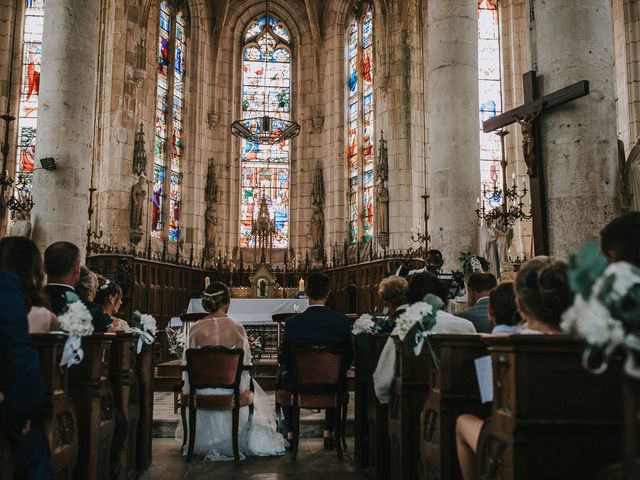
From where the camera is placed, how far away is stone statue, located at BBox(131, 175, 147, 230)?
1694 centimetres

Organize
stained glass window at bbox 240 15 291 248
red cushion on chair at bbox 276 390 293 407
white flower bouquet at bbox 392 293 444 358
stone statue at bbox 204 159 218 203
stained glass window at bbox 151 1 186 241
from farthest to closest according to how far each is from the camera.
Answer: stained glass window at bbox 240 15 291 248, stone statue at bbox 204 159 218 203, stained glass window at bbox 151 1 186 241, red cushion on chair at bbox 276 390 293 407, white flower bouquet at bbox 392 293 444 358

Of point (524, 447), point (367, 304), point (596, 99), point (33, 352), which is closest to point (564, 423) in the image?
point (524, 447)

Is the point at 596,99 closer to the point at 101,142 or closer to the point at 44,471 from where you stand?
the point at 44,471

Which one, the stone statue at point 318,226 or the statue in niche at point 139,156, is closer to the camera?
the statue in niche at point 139,156

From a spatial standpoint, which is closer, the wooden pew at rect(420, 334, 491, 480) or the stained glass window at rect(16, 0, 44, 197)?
Result: the wooden pew at rect(420, 334, 491, 480)

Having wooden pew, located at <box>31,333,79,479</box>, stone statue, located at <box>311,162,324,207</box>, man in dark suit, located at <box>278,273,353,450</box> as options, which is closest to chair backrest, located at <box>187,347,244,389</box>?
man in dark suit, located at <box>278,273,353,450</box>

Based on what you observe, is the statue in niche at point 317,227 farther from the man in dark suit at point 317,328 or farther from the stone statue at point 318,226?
the man in dark suit at point 317,328

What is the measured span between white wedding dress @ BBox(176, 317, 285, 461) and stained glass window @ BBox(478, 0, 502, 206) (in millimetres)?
12982

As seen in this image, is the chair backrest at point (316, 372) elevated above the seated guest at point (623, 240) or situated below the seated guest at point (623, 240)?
below

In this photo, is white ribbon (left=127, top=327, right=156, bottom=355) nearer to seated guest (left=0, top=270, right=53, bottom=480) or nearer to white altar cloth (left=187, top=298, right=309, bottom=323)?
seated guest (left=0, top=270, right=53, bottom=480)

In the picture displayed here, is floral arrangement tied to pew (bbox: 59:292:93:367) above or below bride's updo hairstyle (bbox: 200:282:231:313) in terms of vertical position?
below

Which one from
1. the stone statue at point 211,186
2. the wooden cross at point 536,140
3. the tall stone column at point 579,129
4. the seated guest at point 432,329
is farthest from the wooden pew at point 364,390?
the stone statue at point 211,186

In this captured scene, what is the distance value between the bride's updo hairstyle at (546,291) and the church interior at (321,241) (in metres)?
0.01

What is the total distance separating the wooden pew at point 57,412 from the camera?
308cm
